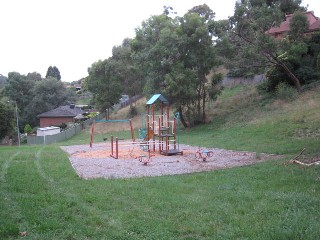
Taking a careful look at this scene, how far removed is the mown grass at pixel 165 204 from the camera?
5414 mm

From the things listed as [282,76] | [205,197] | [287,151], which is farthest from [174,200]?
[282,76]

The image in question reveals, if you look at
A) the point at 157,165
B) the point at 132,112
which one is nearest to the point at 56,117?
the point at 132,112

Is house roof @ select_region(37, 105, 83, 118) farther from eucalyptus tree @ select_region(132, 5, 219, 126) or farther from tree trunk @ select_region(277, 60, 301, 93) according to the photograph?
tree trunk @ select_region(277, 60, 301, 93)

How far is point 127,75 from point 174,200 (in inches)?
1660

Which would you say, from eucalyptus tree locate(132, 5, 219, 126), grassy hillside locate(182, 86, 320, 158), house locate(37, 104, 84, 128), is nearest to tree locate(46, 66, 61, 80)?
house locate(37, 104, 84, 128)

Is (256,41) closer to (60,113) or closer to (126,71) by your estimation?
(126,71)

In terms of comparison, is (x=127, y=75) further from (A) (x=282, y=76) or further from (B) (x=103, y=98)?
(A) (x=282, y=76)

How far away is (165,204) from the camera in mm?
7211

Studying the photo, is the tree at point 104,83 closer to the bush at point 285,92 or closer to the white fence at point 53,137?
the white fence at point 53,137

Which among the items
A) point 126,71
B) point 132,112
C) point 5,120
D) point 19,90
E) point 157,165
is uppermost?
point 126,71

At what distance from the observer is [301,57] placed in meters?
31.1

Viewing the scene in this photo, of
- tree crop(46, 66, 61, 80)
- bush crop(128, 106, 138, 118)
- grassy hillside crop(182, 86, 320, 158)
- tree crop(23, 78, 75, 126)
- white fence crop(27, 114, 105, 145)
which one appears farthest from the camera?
tree crop(46, 66, 61, 80)

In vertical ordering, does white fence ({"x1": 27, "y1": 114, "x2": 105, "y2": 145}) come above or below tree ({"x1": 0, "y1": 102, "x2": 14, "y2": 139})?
below

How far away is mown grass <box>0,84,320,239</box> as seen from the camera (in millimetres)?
5414
